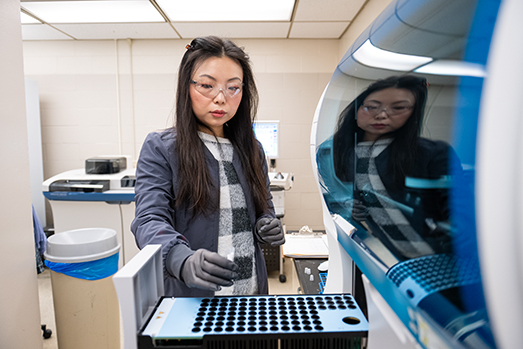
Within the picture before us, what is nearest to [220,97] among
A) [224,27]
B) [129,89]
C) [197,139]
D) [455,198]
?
[197,139]

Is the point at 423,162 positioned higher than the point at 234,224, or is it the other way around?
the point at 423,162

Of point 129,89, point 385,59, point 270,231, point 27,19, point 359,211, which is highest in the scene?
point 27,19

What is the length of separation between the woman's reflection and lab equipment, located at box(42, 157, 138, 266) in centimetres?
257

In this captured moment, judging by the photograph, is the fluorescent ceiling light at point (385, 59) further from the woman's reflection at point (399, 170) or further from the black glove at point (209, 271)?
the black glove at point (209, 271)

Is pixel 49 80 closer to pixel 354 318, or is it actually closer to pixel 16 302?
pixel 16 302

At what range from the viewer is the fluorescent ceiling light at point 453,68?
0.83 ft

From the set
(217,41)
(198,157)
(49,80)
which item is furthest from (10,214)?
(49,80)

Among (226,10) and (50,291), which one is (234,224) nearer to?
(226,10)

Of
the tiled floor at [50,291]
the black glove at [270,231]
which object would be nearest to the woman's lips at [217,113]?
the black glove at [270,231]

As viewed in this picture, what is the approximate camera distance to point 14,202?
1.33 metres

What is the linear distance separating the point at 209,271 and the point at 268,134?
9.53 ft

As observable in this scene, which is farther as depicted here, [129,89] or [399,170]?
[129,89]

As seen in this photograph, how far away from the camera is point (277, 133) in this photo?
11.5ft

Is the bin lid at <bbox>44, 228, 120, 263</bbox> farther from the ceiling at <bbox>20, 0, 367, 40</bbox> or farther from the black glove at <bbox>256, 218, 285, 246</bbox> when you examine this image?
the ceiling at <bbox>20, 0, 367, 40</bbox>
